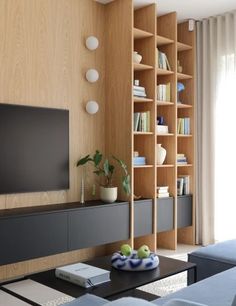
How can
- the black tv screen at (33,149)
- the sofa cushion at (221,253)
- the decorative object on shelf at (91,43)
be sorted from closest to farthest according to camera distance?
1. the sofa cushion at (221,253)
2. the black tv screen at (33,149)
3. the decorative object on shelf at (91,43)

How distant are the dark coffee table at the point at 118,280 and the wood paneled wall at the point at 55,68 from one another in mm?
1335

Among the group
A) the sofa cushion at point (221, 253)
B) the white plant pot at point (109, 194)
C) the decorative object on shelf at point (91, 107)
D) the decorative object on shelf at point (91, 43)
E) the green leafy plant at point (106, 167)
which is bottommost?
the sofa cushion at point (221, 253)

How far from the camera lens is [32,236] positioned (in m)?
3.27

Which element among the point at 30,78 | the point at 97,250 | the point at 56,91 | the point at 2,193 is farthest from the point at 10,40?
the point at 97,250

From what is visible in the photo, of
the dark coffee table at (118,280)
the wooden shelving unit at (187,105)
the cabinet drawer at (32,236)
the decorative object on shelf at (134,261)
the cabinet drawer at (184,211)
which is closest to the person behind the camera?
the dark coffee table at (118,280)

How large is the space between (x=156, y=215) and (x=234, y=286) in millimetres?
2364

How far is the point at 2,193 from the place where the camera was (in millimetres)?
3424

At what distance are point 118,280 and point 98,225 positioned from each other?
1533mm

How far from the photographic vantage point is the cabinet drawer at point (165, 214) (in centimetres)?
440

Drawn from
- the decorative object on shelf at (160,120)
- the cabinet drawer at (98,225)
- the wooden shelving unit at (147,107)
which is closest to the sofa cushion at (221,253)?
the cabinet drawer at (98,225)

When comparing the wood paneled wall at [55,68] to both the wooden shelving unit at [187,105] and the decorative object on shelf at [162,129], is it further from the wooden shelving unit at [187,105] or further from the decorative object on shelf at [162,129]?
the wooden shelving unit at [187,105]

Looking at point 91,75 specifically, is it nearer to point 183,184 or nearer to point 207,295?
point 183,184

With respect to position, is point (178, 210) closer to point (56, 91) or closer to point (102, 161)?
point (102, 161)

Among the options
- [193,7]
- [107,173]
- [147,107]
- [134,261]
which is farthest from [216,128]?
[134,261]
